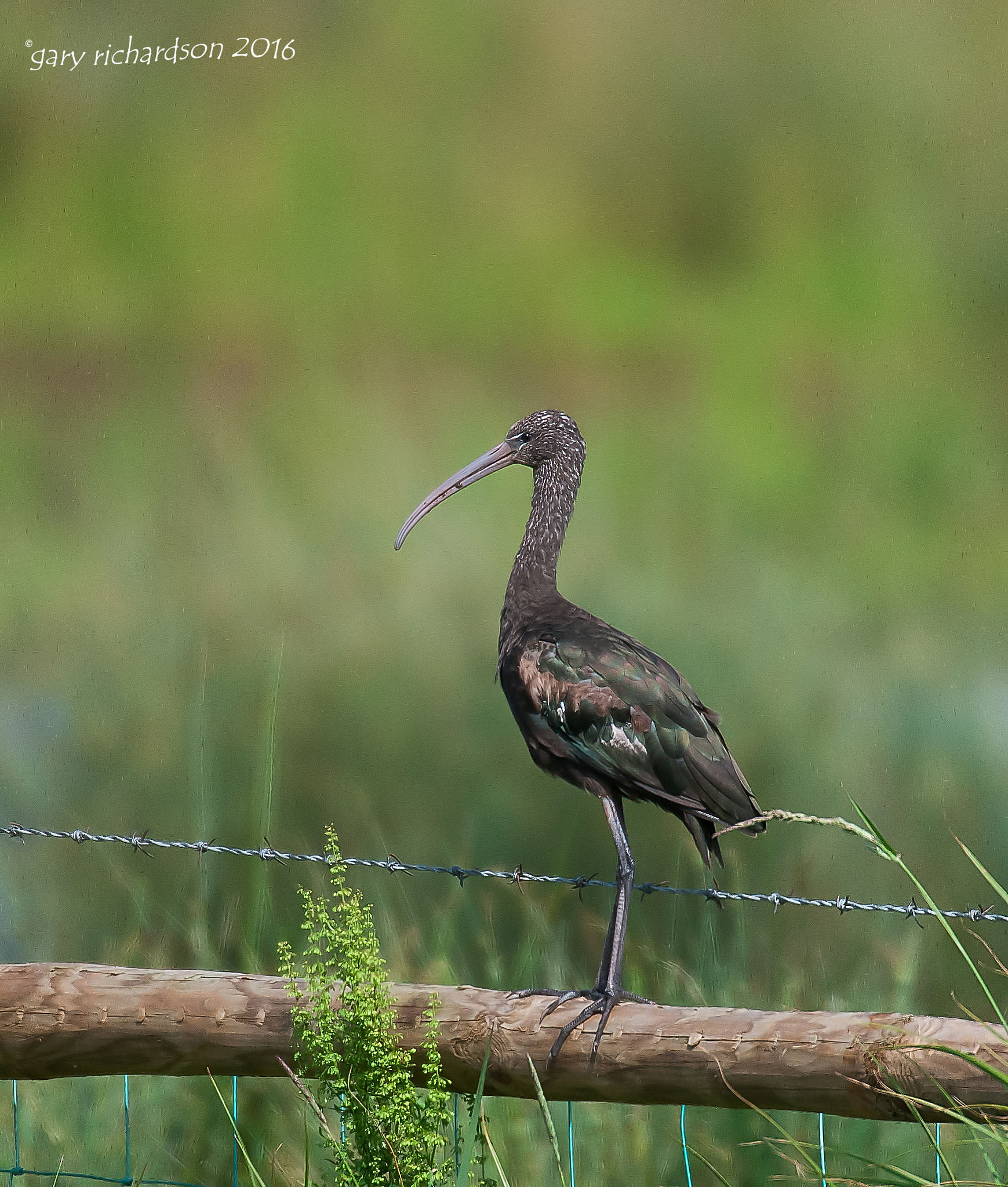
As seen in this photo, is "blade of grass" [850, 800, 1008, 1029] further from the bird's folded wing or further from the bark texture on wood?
the bird's folded wing

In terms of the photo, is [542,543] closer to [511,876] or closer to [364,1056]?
[511,876]

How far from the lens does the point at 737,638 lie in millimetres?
9992

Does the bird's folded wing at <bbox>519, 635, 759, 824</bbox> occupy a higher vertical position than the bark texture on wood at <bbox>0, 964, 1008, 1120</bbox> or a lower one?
higher

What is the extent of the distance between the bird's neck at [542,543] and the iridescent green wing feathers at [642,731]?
24cm

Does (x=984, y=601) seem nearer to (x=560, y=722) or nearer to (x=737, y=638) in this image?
(x=737, y=638)

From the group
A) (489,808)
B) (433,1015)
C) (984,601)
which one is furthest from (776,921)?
(984,601)

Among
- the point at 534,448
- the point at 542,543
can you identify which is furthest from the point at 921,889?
the point at 534,448

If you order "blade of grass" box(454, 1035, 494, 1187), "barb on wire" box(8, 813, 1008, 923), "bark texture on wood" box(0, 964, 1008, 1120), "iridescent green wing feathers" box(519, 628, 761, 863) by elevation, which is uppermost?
"iridescent green wing feathers" box(519, 628, 761, 863)

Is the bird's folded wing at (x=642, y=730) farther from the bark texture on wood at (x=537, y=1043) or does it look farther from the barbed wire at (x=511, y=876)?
the bark texture on wood at (x=537, y=1043)

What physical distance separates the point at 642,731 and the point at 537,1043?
31.0 inches

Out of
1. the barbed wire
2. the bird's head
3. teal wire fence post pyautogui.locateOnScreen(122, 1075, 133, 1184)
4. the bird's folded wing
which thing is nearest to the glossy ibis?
the bird's folded wing

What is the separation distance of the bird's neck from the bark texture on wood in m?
1.04

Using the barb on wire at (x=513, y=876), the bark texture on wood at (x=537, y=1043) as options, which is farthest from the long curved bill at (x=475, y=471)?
the bark texture on wood at (x=537, y=1043)

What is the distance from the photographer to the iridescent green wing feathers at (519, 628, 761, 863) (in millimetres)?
2438
